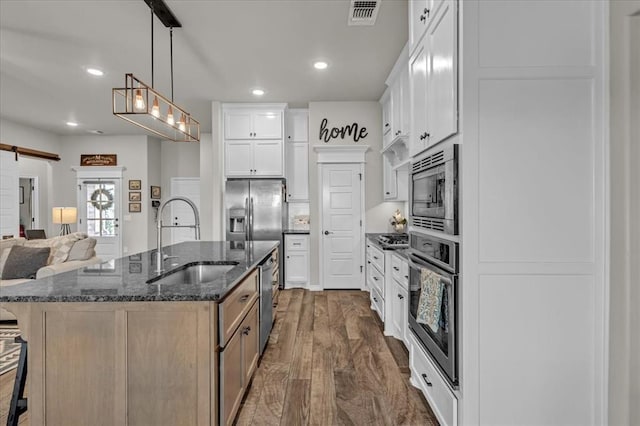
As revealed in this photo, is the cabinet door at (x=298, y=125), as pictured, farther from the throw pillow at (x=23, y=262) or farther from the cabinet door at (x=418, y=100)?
the throw pillow at (x=23, y=262)

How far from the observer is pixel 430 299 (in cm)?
193

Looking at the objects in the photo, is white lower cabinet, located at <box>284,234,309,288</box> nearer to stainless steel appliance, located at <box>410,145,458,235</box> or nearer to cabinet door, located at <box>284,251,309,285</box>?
cabinet door, located at <box>284,251,309,285</box>

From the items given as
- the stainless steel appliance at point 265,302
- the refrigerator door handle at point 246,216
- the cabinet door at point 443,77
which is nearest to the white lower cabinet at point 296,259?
the refrigerator door handle at point 246,216

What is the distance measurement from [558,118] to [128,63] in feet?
13.9

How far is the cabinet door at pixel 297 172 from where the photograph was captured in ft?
19.0

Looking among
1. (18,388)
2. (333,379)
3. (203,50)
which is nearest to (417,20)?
(203,50)

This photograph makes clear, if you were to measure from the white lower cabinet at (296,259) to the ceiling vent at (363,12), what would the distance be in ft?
10.5

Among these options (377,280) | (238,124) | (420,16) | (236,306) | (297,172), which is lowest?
(377,280)

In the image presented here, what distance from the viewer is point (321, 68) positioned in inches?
165

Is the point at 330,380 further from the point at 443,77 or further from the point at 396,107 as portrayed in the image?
the point at 396,107

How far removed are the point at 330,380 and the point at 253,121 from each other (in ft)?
13.2

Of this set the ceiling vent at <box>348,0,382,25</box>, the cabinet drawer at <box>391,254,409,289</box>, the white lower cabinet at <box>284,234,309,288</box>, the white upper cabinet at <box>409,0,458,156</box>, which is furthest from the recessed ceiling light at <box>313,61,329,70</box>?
the white lower cabinet at <box>284,234,309,288</box>

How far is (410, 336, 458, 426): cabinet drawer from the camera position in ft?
5.87

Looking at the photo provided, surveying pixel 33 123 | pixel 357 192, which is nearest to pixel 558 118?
pixel 357 192
